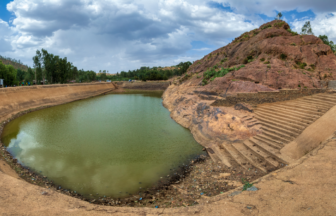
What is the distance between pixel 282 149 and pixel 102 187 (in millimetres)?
10239

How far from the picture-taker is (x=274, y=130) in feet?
41.2

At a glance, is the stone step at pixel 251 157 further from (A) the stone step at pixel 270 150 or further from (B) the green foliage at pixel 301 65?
(B) the green foliage at pixel 301 65

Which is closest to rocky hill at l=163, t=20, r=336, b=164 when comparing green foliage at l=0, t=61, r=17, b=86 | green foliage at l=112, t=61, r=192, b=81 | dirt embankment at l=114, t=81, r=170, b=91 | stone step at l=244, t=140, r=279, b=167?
stone step at l=244, t=140, r=279, b=167

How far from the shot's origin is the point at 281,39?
23.0 meters

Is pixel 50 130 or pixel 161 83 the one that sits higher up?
pixel 161 83

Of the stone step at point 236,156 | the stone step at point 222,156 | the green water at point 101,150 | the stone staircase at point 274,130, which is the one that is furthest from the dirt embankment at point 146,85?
the stone step at point 236,156

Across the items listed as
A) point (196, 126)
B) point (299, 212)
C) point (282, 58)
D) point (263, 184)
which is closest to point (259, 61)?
point (282, 58)

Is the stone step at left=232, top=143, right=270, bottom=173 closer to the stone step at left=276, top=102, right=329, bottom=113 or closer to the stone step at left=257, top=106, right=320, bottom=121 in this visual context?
the stone step at left=257, top=106, right=320, bottom=121

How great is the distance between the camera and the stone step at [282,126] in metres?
11.5

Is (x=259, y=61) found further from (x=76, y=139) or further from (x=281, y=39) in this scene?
(x=76, y=139)

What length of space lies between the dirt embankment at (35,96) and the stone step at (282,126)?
27719 mm

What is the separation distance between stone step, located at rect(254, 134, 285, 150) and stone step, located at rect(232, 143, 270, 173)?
1.27 meters

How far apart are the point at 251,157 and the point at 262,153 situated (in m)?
0.69

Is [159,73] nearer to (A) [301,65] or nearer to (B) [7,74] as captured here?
(B) [7,74]
